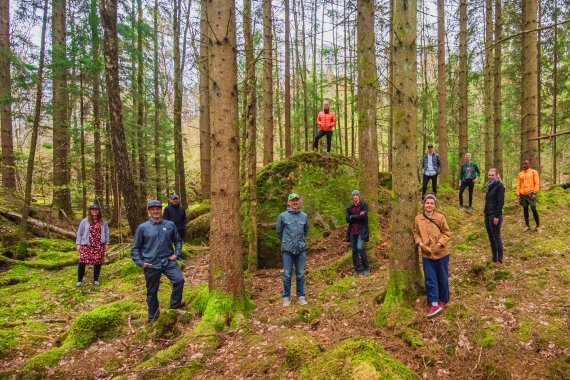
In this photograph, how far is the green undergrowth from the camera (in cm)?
511

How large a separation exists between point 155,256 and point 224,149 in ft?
7.45

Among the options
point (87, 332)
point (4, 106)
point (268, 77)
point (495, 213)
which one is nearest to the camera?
point (87, 332)

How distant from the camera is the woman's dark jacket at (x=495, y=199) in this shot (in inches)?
288

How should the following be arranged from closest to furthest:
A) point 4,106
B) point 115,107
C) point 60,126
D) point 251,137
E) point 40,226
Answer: point 251,137 < point 115,107 < point 40,226 < point 4,106 < point 60,126

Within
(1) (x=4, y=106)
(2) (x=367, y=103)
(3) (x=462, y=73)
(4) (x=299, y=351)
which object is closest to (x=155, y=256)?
(4) (x=299, y=351)

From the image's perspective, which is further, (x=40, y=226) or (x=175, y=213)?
(x=40, y=226)

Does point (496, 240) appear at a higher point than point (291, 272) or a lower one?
higher

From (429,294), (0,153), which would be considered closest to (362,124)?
(429,294)

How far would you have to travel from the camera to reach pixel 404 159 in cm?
541

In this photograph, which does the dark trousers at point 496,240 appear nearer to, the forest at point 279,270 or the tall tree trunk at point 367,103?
the forest at point 279,270

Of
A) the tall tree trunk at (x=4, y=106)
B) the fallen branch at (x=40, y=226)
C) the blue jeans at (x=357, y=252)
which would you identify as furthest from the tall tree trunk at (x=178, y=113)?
the blue jeans at (x=357, y=252)

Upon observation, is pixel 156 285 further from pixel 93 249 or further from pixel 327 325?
pixel 93 249

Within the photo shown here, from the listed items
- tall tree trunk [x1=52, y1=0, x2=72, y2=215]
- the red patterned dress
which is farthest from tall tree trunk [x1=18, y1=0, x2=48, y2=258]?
tall tree trunk [x1=52, y1=0, x2=72, y2=215]

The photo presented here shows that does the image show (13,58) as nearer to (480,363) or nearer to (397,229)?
(397,229)
